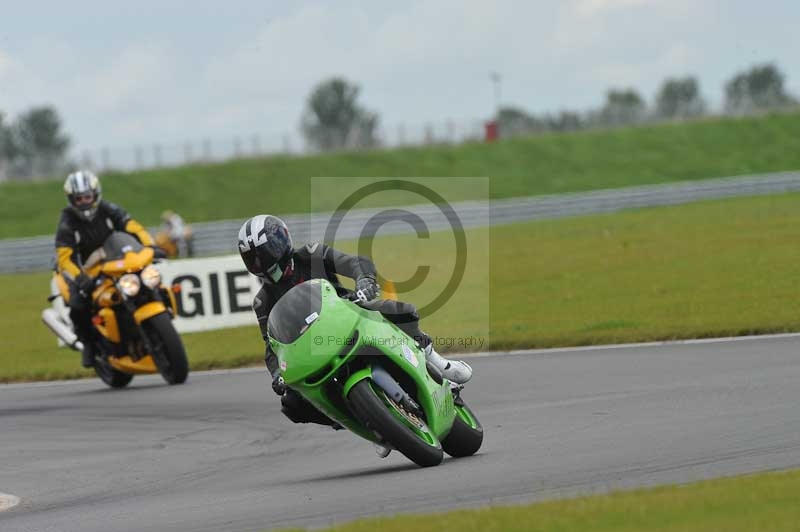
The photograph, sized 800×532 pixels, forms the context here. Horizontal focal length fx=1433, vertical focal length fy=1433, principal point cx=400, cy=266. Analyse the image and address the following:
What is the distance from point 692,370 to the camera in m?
12.1

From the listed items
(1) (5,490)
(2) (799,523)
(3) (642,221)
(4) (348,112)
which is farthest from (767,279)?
(4) (348,112)

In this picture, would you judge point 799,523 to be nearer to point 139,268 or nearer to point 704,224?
point 139,268

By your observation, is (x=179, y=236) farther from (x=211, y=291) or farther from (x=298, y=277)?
(x=298, y=277)

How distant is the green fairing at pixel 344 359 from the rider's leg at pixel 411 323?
0.15m

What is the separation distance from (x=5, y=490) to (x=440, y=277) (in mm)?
18765

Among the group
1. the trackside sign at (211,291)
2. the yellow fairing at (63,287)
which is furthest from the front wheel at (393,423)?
the trackside sign at (211,291)

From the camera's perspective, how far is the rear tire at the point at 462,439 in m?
8.83

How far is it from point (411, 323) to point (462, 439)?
0.79 m

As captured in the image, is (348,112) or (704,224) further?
(348,112)

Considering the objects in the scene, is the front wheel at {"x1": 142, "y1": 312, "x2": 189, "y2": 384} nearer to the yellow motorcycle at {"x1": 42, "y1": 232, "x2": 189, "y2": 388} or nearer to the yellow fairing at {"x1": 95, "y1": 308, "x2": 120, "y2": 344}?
the yellow motorcycle at {"x1": 42, "y1": 232, "x2": 189, "y2": 388}

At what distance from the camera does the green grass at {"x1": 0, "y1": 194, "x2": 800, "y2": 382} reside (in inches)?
642

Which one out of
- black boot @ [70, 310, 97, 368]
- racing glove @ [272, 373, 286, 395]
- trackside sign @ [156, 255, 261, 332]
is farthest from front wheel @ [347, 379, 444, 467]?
trackside sign @ [156, 255, 261, 332]

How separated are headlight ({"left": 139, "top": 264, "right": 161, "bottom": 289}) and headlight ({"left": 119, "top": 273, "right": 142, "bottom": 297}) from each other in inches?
2.9

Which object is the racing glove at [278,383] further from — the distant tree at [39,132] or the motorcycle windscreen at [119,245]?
the distant tree at [39,132]
